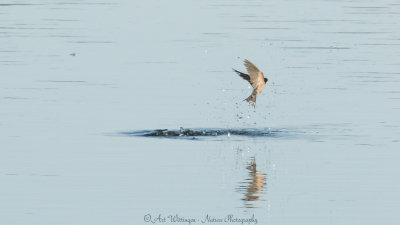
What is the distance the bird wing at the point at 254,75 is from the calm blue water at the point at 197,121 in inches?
39.0

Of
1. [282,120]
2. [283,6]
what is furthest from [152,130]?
[283,6]

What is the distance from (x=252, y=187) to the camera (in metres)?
15.6

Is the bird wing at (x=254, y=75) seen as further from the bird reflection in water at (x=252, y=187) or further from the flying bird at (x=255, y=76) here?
the bird reflection in water at (x=252, y=187)

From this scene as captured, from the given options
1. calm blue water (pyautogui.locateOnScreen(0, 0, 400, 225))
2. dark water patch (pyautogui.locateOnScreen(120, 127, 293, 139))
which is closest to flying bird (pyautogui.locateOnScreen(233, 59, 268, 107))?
calm blue water (pyautogui.locateOnScreen(0, 0, 400, 225))

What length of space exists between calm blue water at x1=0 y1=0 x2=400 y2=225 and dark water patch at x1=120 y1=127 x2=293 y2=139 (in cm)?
6

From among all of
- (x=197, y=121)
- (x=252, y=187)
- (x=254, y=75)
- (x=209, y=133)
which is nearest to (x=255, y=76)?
(x=254, y=75)

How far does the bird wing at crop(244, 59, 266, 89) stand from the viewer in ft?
62.3

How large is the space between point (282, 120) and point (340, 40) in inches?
518

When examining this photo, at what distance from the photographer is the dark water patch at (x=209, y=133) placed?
20.0 meters

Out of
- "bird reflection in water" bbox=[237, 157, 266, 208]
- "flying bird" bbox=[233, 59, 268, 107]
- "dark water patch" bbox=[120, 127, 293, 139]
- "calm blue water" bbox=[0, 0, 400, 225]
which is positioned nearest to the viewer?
"calm blue water" bbox=[0, 0, 400, 225]

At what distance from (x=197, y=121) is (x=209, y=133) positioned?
42.6 inches

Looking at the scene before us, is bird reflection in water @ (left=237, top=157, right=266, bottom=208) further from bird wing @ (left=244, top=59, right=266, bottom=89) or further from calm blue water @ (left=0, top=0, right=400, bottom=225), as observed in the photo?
bird wing @ (left=244, top=59, right=266, bottom=89)

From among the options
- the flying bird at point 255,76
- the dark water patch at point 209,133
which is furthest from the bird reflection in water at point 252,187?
the dark water patch at point 209,133

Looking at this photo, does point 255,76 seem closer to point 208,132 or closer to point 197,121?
point 208,132
